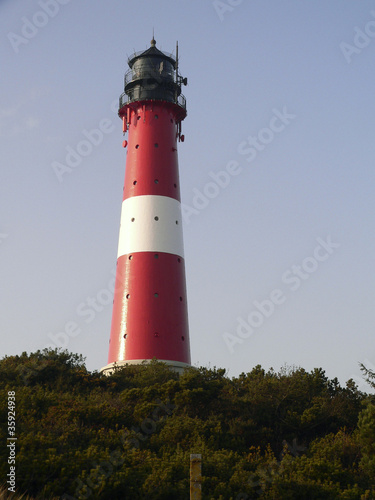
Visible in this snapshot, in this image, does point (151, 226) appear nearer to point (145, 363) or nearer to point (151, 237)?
point (151, 237)

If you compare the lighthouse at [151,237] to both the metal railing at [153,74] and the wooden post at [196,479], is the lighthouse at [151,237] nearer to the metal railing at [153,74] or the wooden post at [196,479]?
the metal railing at [153,74]

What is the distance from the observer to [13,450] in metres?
16.4

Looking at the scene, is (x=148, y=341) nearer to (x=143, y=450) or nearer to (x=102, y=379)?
(x=102, y=379)

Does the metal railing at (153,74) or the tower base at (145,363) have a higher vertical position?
the metal railing at (153,74)

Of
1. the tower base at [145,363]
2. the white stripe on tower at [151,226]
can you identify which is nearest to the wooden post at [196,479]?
the tower base at [145,363]

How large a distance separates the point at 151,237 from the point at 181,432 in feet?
41.7

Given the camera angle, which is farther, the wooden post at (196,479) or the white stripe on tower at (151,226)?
the white stripe on tower at (151,226)

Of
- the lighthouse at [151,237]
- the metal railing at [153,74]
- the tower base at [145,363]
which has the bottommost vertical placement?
the tower base at [145,363]

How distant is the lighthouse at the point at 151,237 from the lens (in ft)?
98.4

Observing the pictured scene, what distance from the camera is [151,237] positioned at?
3116 cm

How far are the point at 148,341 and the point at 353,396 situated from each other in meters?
10.1

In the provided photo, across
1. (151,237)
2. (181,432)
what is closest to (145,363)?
(151,237)

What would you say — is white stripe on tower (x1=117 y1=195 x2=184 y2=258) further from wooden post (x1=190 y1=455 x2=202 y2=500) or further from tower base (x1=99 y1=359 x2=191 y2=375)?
wooden post (x1=190 y1=455 x2=202 y2=500)

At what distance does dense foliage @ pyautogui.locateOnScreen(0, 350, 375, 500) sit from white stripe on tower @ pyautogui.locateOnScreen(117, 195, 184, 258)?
6323mm
